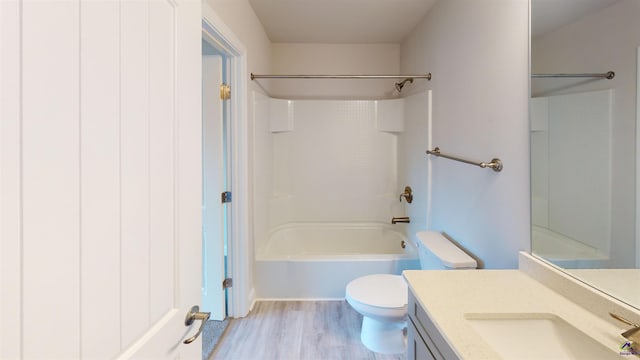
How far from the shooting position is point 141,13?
70 centimetres

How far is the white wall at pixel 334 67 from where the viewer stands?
11.9ft

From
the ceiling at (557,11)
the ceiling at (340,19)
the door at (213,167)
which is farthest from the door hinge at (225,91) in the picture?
the ceiling at (557,11)

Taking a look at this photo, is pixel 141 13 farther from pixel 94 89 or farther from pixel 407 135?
pixel 407 135

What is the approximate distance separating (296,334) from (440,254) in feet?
3.68

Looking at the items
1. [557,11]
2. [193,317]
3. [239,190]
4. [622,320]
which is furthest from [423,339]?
[239,190]

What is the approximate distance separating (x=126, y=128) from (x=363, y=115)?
10.3 ft

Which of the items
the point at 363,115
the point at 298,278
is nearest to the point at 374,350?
the point at 298,278

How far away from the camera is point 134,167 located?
685mm

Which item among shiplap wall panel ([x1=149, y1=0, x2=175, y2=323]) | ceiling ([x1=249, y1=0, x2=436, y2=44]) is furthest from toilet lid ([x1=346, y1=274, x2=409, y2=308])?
ceiling ([x1=249, y1=0, x2=436, y2=44])

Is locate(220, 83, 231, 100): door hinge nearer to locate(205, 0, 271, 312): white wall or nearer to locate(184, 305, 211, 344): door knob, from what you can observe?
locate(205, 0, 271, 312): white wall

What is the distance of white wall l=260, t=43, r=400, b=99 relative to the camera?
3619 mm

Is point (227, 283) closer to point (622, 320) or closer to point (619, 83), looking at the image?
point (622, 320)

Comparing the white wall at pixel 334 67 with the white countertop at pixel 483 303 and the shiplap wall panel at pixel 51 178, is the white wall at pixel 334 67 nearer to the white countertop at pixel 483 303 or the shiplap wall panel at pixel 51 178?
the white countertop at pixel 483 303

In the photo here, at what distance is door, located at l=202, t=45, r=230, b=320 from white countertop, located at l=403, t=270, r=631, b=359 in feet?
4.82
